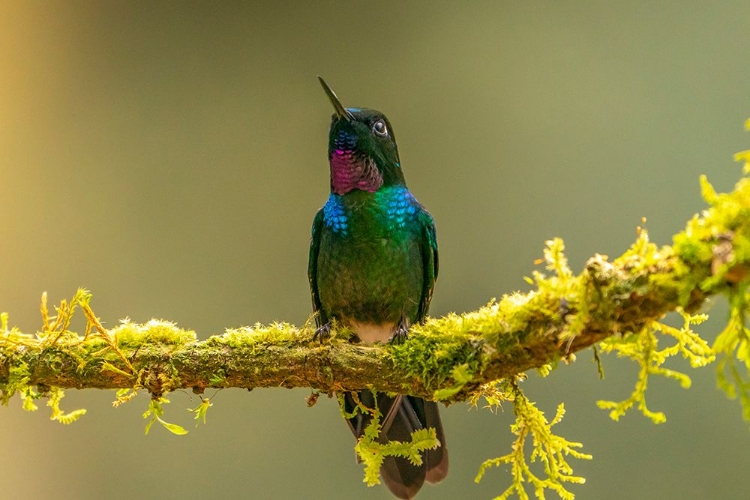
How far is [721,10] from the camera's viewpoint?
16.4 feet

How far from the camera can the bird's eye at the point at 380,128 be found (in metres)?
3.27

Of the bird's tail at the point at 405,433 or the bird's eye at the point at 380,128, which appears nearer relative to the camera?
the bird's tail at the point at 405,433

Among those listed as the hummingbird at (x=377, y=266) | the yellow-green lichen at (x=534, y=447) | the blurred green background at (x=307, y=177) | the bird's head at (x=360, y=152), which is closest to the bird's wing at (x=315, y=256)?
the hummingbird at (x=377, y=266)

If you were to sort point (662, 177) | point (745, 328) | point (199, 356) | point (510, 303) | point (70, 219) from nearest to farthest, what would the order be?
point (745, 328)
point (510, 303)
point (199, 356)
point (662, 177)
point (70, 219)

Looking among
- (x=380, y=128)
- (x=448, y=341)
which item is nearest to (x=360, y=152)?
(x=380, y=128)

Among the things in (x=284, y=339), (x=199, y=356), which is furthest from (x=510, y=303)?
(x=199, y=356)

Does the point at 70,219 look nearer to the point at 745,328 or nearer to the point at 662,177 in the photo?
the point at 662,177

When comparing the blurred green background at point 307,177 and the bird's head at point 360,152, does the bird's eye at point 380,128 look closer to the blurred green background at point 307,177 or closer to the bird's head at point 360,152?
the bird's head at point 360,152

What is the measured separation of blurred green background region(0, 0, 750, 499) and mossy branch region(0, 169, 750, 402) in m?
2.69

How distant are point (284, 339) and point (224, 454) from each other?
2.89 meters

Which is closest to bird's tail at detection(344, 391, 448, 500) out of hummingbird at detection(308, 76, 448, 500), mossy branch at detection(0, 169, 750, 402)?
hummingbird at detection(308, 76, 448, 500)

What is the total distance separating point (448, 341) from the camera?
6.70ft

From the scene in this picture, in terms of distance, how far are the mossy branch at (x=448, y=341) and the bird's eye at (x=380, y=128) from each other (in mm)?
1077

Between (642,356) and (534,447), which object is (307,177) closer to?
(534,447)
